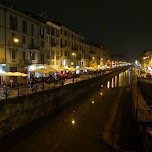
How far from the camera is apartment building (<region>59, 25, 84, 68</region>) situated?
152 ft

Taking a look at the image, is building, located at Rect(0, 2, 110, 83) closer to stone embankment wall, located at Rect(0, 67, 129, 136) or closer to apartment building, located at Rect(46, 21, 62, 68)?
apartment building, located at Rect(46, 21, 62, 68)

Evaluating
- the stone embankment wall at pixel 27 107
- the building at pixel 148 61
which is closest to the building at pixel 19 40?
the stone embankment wall at pixel 27 107

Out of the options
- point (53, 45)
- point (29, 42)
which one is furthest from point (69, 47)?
point (29, 42)

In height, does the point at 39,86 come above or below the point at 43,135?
above

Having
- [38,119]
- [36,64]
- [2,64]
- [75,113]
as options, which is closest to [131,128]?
[75,113]

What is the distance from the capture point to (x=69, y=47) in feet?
167

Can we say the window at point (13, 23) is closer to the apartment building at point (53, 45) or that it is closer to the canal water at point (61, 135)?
the apartment building at point (53, 45)

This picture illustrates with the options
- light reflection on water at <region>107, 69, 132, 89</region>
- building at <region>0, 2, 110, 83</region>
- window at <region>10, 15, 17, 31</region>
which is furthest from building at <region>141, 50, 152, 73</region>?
window at <region>10, 15, 17, 31</region>

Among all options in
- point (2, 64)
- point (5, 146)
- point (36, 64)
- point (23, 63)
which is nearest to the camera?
point (5, 146)

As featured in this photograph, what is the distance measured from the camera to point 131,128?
17.4 m

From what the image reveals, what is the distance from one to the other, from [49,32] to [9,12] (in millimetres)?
14524

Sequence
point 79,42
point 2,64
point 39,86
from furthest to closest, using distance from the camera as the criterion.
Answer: point 79,42 → point 2,64 → point 39,86

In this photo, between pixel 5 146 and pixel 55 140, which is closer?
pixel 5 146

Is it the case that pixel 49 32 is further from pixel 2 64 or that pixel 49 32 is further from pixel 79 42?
pixel 79 42
